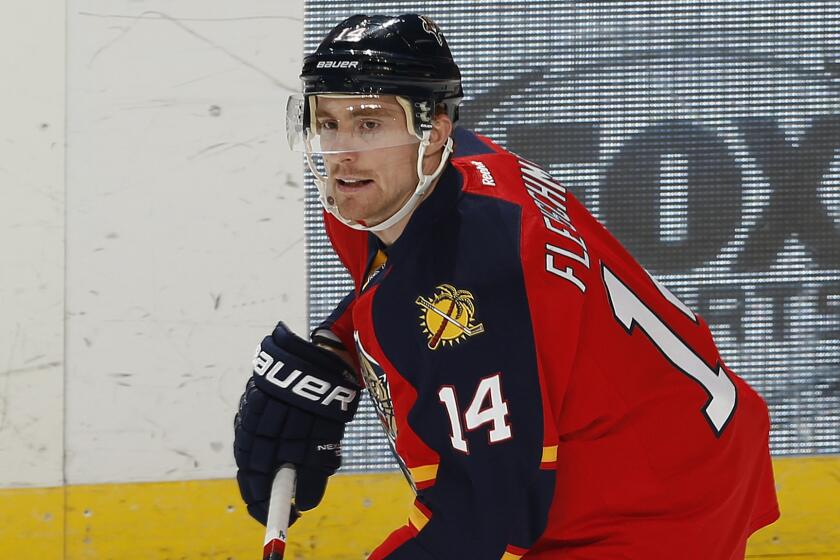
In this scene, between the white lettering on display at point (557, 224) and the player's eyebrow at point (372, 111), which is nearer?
the white lettering on display at point (557, 224)

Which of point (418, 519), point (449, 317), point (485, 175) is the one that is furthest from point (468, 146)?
point (418, 519)

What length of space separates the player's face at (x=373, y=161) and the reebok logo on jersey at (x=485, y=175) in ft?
0.28

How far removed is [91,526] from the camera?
2.65 m

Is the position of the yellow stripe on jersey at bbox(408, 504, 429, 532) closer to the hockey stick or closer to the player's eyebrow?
the hockey stick

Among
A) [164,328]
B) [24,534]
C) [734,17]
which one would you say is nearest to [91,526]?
[24,534]

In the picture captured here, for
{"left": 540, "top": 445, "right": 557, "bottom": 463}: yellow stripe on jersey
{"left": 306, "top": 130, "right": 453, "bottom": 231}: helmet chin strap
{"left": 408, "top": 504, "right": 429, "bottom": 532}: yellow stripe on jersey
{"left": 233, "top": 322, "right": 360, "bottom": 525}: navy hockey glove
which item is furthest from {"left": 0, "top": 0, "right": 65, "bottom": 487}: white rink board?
{"left": 540, "top": 445, "right": 557, "bottom": 463}: yellow stripe on jersey

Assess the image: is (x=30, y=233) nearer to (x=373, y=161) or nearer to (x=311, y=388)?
(x=311, y=388)

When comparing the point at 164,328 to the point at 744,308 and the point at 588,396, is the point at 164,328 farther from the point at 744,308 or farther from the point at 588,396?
the point at 588,396

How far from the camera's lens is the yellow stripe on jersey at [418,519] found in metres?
1.37

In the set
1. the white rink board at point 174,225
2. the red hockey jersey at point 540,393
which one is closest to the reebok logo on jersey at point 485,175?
the red hockey jersey at point 540,393

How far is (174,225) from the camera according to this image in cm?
266

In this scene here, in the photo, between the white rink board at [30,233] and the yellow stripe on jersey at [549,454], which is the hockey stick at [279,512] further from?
the white rink board at [30,233]

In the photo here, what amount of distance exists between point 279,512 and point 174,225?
1.15 metres

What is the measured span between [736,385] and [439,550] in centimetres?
46
